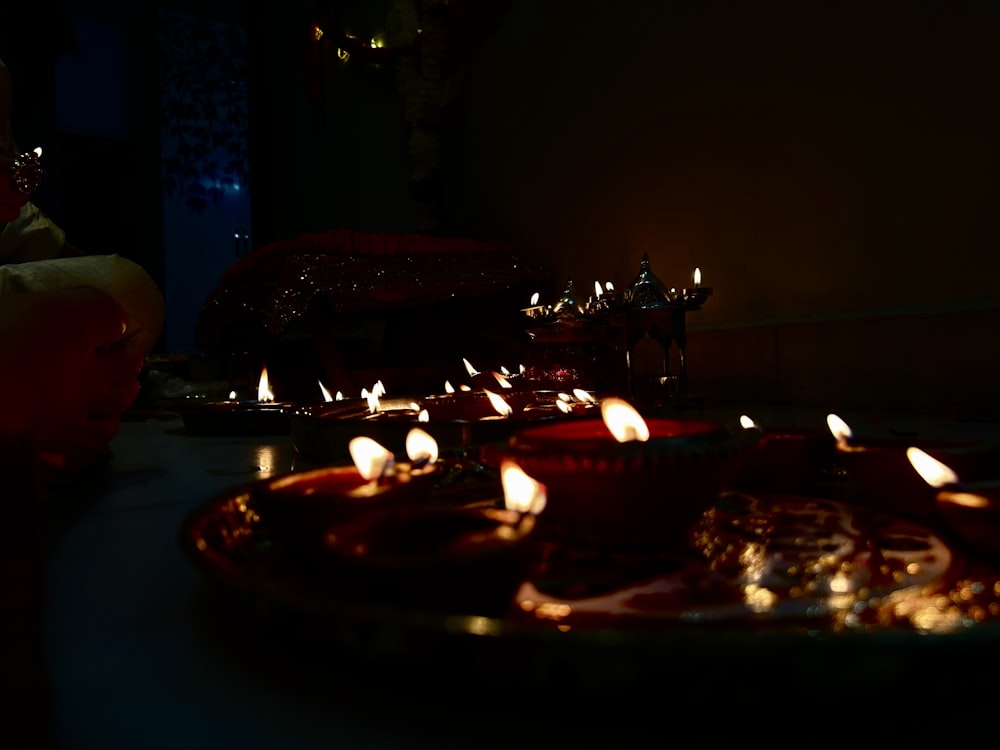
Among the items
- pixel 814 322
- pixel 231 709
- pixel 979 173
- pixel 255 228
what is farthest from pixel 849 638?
pixel 255 228

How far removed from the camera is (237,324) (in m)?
4.03

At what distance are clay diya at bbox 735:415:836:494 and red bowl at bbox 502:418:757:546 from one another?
0.76ft

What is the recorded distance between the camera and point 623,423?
62 cm

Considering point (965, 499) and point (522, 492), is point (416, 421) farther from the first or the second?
point (965, 499)

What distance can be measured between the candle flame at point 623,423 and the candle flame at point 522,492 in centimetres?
9

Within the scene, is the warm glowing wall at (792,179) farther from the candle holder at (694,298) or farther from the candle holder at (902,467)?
the candle holder at (902,467)

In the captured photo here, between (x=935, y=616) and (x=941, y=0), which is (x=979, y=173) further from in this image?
(x=935, y=616)

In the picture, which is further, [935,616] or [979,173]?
[979,173]

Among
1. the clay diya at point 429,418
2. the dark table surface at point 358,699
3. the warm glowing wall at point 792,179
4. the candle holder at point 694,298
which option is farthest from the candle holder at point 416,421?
the warm glowing wall at point 792,179

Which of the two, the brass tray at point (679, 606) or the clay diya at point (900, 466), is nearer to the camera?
the brass tray at point (679, 606)

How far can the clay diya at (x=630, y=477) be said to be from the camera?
0.54 m

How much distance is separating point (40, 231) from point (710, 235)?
7.07ft

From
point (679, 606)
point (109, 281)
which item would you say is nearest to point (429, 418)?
point (109, 281)

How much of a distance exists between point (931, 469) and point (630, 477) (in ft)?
0.94
